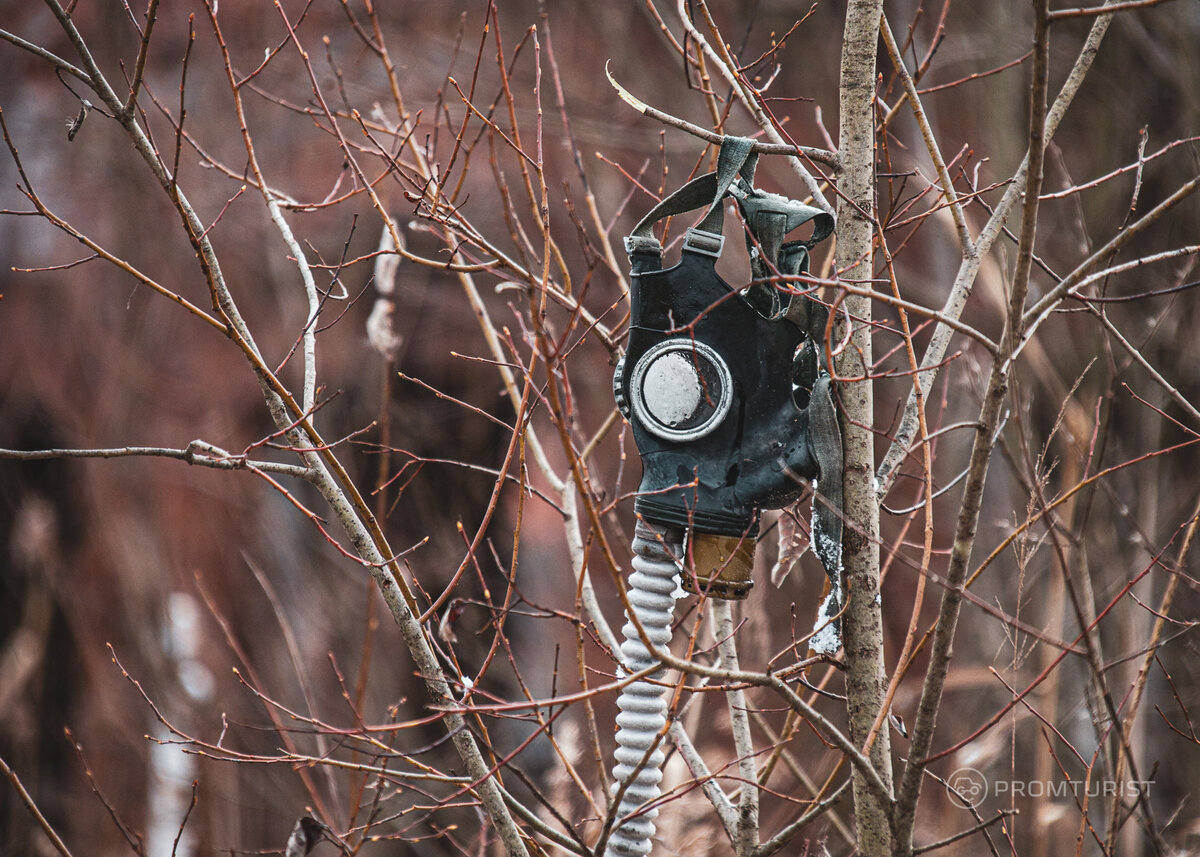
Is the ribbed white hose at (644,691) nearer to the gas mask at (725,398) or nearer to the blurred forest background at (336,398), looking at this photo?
the gas mask at (725,398)

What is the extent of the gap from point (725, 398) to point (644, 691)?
44cm

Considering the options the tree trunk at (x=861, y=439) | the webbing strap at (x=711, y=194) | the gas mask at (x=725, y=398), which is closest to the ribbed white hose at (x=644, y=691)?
the gas mask at (x=725, y=398)

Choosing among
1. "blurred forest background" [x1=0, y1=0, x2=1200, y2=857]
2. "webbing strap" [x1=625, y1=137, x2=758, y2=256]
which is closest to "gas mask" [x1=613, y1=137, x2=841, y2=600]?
"webbing strap" [x1=625, y1=137, x2=758, y2=256]

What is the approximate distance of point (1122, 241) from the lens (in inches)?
44.5

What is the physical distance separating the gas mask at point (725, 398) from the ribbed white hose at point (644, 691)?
0.13ft

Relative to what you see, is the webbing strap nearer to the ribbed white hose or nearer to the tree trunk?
the tree trunk

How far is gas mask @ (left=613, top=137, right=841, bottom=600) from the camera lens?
143cm

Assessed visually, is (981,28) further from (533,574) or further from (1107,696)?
(1107,696)

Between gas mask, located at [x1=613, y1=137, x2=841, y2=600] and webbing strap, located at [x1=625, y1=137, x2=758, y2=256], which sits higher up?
webbing strap, located at [x1=625, y1=137, x2=758, y2=256]

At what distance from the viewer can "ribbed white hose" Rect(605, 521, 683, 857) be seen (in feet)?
4.69

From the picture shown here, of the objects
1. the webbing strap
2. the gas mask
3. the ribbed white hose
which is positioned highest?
the webbing strap

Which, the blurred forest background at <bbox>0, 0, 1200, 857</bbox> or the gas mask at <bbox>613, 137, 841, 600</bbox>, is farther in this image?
the blurred forest background at <bbox>0, 0, 1200, 857</bbox>

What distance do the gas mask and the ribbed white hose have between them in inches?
1.5

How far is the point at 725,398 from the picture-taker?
145cm
